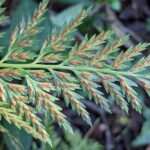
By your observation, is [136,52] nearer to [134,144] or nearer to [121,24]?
[134,144]

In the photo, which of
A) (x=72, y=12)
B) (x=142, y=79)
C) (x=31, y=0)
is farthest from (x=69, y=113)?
(x=142, y=79)

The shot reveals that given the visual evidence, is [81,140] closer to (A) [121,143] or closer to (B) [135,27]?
(A) [121,143]

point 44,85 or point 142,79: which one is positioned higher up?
point 44,85

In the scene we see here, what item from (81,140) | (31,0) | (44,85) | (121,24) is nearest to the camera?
(44,85)

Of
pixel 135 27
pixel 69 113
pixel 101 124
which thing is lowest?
pixel 101 124

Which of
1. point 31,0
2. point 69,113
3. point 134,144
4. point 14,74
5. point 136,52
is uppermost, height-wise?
point 31,0

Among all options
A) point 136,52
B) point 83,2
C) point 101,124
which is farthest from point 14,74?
point 101,124

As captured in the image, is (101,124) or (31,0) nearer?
(31,0)

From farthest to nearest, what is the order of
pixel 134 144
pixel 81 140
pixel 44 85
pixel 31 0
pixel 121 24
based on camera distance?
pixel 121 24 < pixel 134 144 < pixel 81 140 < pixel 31 0 < pixel 44 85

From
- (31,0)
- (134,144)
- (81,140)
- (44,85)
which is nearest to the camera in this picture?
(44,85)
